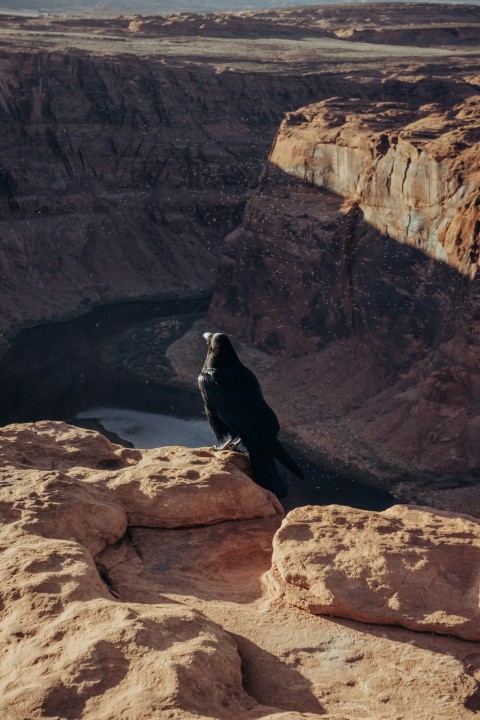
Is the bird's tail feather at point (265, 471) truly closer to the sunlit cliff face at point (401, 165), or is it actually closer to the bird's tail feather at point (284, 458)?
the bird's tail feather at point (284, 458)

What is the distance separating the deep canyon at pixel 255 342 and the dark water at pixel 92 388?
667mm

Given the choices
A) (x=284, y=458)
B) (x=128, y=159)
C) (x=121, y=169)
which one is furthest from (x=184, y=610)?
(x=128, y=159)

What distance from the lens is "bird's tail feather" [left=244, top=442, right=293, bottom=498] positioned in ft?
41.9

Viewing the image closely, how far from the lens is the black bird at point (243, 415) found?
42.5 ft

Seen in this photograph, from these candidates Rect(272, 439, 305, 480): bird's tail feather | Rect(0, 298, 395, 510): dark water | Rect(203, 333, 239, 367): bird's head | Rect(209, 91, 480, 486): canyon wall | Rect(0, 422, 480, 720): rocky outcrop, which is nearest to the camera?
Rect(0, 422, 480, 720): rocky outcrop

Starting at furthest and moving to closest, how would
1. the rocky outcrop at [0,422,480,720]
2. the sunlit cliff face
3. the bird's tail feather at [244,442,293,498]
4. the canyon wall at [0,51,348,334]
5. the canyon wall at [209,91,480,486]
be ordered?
1. the canyon wall at [0,51,348,334]
2. the sunlit cliff face
3. the canyon wall at [209,91,480,486]
4. the bird's tail feather at [244,442,293,498]
5. the rocky outcrop at [0,422,480,720]

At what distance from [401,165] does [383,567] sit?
26.4 m

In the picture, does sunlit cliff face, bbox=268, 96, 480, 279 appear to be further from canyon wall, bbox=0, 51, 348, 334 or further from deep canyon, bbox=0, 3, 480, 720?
canyon wall, bbox=0, 51, 348, 334

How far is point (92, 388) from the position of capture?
38.3 meters

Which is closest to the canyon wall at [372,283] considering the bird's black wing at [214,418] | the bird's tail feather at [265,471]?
the bird's black wing at [214,418]

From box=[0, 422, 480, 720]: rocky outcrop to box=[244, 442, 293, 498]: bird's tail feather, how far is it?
476mm

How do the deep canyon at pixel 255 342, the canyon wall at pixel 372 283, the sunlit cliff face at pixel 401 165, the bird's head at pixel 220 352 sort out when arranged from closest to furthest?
1. the deep canyon at pixel 255 342
2. the bird's head at pixel 220 352
3. the canyon wall at pixel 372 283
4. the sunlit cliff face at pixel 401 165

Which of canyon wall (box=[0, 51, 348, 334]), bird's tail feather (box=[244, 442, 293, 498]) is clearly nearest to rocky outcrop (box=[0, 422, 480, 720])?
bird's tail feather (box=[244, 442, 293, 498])

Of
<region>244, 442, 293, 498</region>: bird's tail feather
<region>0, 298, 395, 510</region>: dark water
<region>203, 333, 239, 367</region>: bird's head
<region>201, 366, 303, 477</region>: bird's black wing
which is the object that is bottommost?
<region>0, 298, 395, 510</region>: dark water
